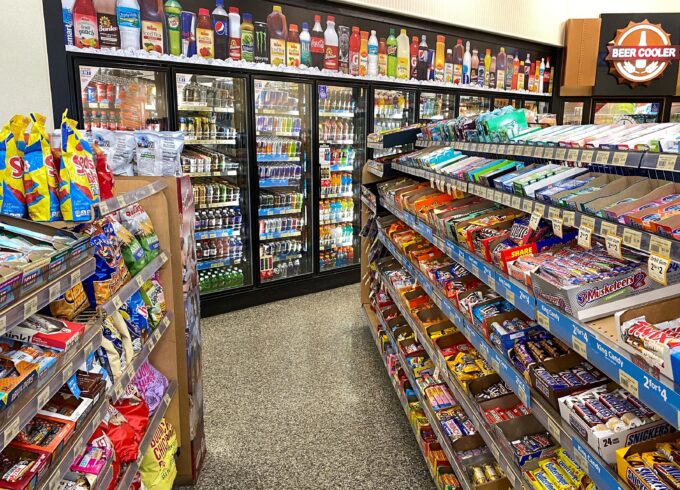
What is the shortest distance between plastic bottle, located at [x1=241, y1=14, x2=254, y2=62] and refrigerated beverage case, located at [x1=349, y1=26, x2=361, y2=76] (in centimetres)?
114

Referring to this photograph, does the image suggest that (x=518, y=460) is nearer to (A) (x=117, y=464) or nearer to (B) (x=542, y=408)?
(B) (x=542, y=408)

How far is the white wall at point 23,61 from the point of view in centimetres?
335

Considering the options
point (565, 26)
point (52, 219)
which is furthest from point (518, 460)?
point (565, 26)

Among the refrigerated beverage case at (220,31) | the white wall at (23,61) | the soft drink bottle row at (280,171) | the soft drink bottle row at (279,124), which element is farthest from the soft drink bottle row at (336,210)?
the white wall at (23,61)

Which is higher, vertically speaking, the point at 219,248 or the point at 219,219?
the point at 219,219

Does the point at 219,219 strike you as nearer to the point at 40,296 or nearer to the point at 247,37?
the point at 247,37

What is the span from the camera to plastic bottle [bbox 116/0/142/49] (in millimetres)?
4001

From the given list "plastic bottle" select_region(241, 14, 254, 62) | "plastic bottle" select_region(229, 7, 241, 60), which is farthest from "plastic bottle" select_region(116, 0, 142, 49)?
"plastic bottle" select_region(241, 14, 254, 62)

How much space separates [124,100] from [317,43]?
6.53 feet

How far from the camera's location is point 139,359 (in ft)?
6.26

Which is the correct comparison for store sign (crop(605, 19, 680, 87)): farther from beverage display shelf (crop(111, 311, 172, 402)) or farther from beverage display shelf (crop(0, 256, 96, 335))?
beverage display shelf (crop(0, 256, 96, 335))

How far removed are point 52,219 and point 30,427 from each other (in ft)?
1.94

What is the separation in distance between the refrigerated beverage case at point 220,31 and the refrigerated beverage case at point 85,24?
3.29 feet

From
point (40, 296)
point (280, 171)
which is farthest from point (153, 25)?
point (40, 296)
